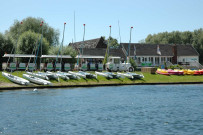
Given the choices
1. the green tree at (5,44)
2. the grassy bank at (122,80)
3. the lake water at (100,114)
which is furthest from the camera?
the green tree at (5,44)

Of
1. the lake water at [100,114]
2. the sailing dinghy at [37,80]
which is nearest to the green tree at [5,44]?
the sailing dinghy at [37,80]

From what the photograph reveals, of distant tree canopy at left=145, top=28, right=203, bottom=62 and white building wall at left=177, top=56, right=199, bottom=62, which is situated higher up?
distant tree canopy at left=145, top=28, right=203, bottom=62

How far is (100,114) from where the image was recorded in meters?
25.2

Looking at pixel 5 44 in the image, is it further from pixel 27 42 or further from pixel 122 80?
pixel 122 80

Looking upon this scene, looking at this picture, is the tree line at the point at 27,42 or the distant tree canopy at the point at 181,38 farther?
the distant tree canopy at the point at 181,38

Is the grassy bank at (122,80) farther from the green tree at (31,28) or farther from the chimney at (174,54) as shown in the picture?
the green tree at (31,28)

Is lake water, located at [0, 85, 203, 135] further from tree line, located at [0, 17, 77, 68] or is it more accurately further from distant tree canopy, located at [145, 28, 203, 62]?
distant tree canopy, located at [145, 28, 203, 62]

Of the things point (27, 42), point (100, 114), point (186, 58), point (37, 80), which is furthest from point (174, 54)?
point (100, 114)

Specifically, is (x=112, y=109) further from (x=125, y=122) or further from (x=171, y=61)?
(x=171, y=61)

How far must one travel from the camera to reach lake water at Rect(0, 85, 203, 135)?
19844 millimetres

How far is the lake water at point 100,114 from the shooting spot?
19.8 m

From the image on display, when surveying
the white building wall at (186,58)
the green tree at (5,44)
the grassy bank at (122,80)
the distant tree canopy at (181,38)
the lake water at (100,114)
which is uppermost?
the distant tree canopy at (181,38)

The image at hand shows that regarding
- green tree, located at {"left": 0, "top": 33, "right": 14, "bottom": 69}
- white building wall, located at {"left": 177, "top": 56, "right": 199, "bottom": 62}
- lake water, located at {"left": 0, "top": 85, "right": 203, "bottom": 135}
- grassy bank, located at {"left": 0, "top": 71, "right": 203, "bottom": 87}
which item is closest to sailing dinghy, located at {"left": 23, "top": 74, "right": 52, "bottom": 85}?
grassy bank, located at {"left": 0, "top": 71, "right": 203, "bottom": 87}

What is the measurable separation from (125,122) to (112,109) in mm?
5868
